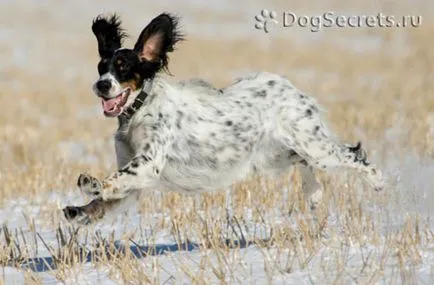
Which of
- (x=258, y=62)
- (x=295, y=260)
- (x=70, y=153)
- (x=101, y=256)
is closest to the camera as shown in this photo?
(x=295, y=260)

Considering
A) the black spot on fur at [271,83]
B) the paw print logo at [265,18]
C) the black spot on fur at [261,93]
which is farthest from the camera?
the paw print logo at [265,18]

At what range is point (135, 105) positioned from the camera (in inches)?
224

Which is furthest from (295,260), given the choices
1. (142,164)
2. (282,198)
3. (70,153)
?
(70,153)

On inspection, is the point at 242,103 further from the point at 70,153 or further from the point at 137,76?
the point at 70,153

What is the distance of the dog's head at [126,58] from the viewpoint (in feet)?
18.2

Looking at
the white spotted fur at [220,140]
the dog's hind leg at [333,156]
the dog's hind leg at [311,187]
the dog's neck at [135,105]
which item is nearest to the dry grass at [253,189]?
the dog's hind leg at [311,187]

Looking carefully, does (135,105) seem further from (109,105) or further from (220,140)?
(220,140)

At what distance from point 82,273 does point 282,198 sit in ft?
8.81

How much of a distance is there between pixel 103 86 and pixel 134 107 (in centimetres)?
31

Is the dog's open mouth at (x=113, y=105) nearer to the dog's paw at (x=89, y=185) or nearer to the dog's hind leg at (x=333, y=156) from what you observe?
the dog's paw at (x=89, y=185)

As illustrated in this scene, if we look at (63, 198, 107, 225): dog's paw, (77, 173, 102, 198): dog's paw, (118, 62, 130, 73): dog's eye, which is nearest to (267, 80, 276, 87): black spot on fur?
(118, 62, 130, 73): dog's eye

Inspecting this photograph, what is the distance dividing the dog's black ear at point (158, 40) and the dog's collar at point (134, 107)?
262mm

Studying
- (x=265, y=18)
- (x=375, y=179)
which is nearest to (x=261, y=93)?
(x=375, y=179)

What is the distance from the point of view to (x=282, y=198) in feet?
24.7
